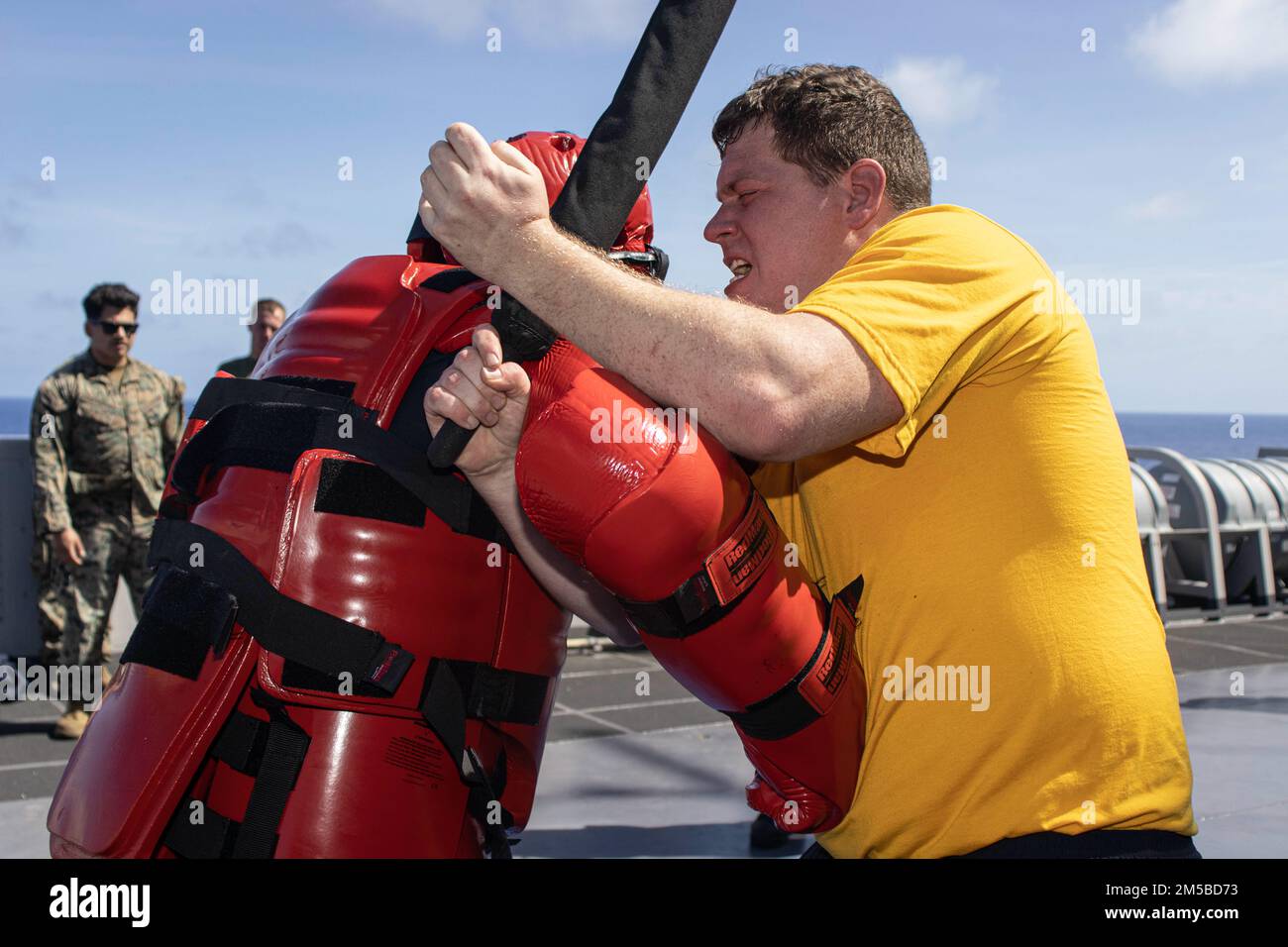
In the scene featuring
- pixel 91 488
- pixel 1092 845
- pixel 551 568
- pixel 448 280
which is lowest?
pixel 91 488

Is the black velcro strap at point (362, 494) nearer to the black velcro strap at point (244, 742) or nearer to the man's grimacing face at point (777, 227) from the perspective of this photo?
the black velcro strap at point (244, 742)

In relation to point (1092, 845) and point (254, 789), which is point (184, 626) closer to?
point (254, 789)

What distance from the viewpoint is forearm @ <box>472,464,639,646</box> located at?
6.25ft

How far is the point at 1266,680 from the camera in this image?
7543mm

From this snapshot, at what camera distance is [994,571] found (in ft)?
5.33

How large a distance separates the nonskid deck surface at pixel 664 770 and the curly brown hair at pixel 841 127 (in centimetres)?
309

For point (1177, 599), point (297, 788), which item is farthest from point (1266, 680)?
point (297, 788)

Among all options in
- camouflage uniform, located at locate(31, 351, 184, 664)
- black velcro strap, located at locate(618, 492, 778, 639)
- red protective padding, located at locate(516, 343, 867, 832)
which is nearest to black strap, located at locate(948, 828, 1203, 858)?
red protective padding, located at locate(516, 343, 867, 832)

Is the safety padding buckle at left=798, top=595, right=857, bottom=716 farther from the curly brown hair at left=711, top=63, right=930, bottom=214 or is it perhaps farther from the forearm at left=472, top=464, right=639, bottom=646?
the curly brown hair at left=711, top=63, right=930, bottom=214

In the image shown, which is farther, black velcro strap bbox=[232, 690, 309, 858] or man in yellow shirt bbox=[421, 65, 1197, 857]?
black velcro strap bbox=[232, 690, 309, 858]

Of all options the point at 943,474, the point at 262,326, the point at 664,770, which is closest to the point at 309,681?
the point at 943,474

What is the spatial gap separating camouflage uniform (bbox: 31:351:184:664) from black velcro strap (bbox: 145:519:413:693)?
5.04 m

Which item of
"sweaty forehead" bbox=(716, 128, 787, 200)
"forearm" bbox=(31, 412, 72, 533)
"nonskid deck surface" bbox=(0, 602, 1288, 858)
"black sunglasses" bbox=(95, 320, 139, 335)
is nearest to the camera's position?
"sweaty forehead" bbox=(716, 128, 787, 200)

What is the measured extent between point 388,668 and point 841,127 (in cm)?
117
